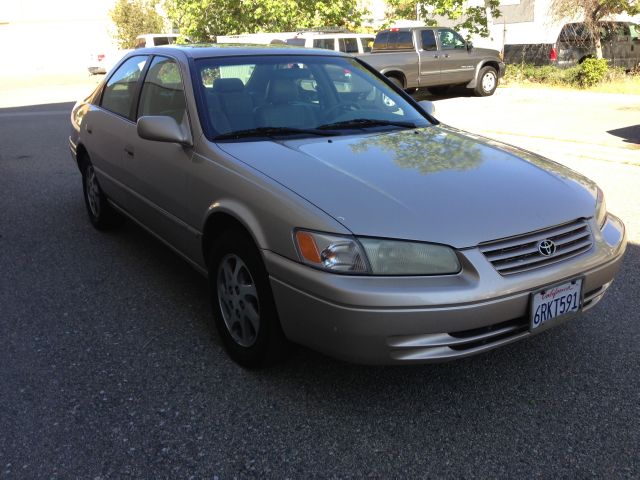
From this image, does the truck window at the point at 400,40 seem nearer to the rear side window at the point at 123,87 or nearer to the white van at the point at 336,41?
the white van at the point at 336,41

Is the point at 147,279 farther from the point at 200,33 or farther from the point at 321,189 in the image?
the point at 200,33

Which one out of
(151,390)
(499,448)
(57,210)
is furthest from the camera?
(57,210)

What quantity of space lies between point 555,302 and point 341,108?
186cm

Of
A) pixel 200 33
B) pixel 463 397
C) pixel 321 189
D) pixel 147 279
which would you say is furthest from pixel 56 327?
pixel 200 33

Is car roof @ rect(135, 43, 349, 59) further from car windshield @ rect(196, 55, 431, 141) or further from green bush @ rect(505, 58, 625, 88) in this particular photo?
green bush @ rect(505, 58, 625, 88)

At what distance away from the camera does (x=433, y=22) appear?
19047mm

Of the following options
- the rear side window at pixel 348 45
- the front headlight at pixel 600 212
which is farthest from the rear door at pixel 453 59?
the front headlight at pixel 600 212

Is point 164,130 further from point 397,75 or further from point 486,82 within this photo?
point 486,82

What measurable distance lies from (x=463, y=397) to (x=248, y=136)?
5.82 feet

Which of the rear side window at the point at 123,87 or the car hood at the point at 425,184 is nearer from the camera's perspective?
the car hood at the point at 425,184

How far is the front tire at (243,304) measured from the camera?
2.87 meters

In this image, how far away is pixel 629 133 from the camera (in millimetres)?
9656

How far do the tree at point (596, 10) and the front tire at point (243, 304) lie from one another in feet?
53.5

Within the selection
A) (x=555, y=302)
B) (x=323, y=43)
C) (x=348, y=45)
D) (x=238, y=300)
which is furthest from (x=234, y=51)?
(x=348, y=45)
